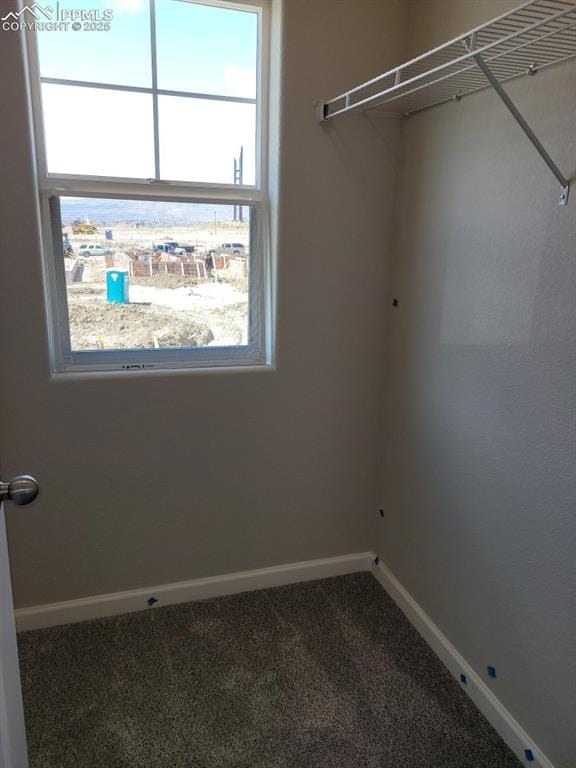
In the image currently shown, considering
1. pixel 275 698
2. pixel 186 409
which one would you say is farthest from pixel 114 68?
pixel 275 698

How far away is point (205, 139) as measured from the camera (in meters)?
1.88

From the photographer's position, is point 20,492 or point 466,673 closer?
point 20,492

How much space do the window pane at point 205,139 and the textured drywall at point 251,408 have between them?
14cm

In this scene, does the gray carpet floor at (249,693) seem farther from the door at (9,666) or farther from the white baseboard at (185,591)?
the door at (9,666)

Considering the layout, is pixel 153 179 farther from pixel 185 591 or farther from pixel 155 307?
pixel 185 591

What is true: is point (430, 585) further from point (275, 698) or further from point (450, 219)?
point (450, 219)

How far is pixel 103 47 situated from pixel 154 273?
0.71 meters

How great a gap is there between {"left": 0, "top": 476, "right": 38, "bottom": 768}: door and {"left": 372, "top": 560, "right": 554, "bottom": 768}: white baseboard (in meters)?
1.26

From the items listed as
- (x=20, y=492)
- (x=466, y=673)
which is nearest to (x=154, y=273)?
(x=20, y=492)

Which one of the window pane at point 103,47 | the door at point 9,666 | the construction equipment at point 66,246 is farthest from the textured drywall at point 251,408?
the door at point 9,666

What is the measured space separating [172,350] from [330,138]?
3.08ft

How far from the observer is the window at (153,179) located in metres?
1.72

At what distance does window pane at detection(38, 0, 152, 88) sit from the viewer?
65.6 inches

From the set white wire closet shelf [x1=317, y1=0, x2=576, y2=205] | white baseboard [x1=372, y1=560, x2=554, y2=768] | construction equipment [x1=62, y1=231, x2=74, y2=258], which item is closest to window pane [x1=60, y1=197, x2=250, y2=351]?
construction equipment [x1=62, y1=231, x2=74, y2=258]
